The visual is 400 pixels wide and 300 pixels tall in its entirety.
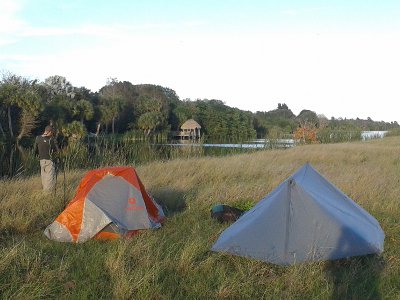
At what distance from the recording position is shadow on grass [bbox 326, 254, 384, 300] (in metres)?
4.39

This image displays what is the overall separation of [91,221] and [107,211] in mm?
336

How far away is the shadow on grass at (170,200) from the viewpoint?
27.3 feet

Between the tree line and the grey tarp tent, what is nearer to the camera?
the grey tarp tent

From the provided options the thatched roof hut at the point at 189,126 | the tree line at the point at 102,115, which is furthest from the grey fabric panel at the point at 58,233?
the thatched roof hut at the point at 189,126

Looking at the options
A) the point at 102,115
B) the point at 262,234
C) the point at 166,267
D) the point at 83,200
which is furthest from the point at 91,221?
the point at 102,115

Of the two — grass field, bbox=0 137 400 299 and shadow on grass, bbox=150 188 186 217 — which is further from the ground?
shadow on grass, bbox=150 188 186 217

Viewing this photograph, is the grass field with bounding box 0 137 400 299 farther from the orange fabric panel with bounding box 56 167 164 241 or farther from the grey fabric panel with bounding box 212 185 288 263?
the orange fabric panel with bounding box 56 167 164 241

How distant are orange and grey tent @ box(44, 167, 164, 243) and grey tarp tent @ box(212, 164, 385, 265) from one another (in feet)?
5.37

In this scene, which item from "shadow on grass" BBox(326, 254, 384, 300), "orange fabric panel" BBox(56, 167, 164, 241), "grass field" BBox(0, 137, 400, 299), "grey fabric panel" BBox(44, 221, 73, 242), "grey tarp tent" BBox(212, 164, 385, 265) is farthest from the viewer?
"orange fabric panel" BBox(56, 167, 164, 241)

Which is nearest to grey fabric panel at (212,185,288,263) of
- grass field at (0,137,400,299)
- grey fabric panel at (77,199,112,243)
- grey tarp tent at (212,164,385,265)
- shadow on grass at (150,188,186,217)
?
grey tarp tent at (212,164,385,265)

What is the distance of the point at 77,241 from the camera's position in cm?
613

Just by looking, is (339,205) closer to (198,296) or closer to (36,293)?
(198,296)

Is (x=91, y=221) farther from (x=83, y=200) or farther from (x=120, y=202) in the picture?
(x=120, y=202)

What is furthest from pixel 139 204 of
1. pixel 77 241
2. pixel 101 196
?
pixel 77 241
